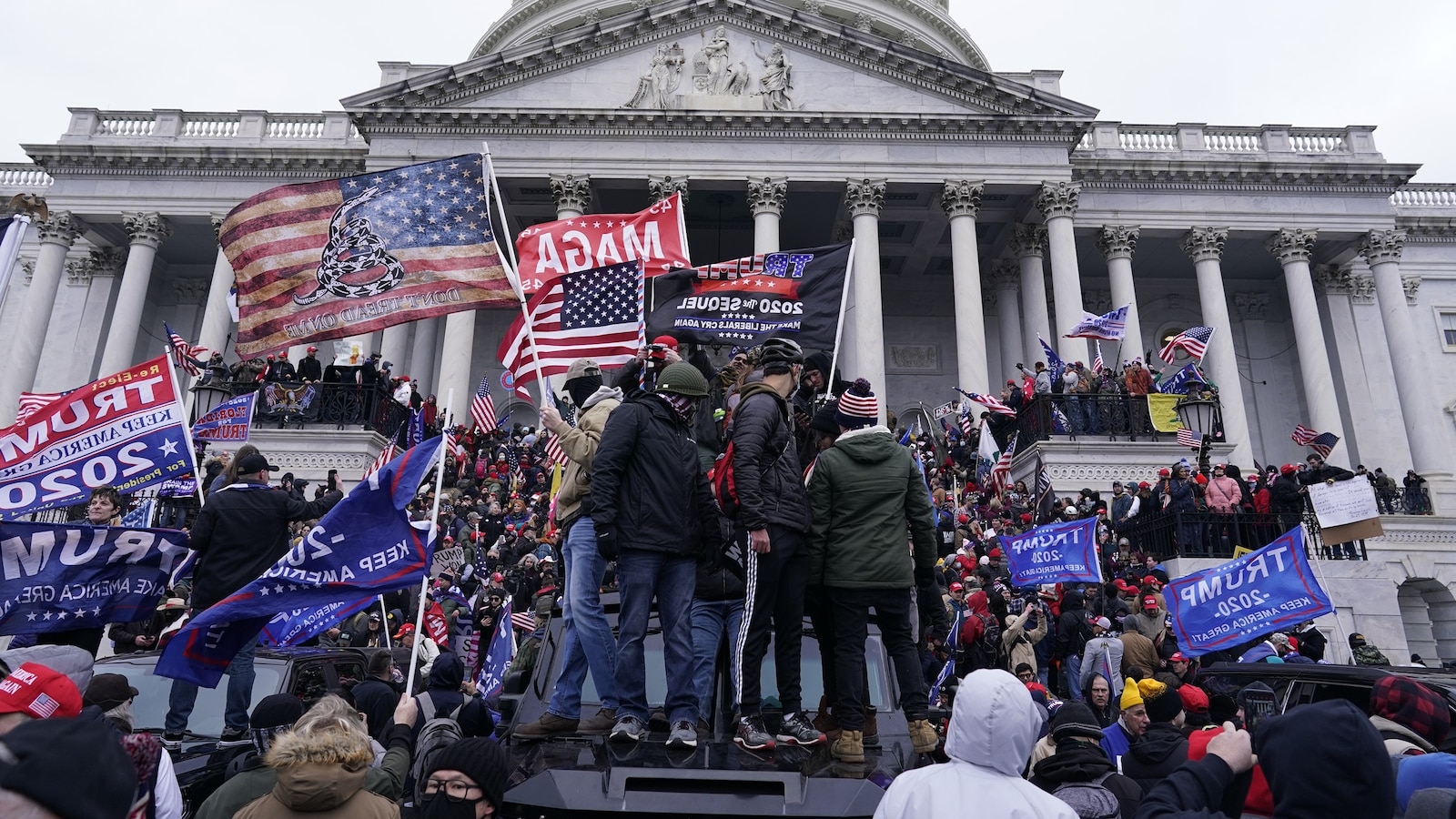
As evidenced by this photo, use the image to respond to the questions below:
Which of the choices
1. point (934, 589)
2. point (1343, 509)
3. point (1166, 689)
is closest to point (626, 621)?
point (934, 589)

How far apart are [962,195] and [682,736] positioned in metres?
27.5

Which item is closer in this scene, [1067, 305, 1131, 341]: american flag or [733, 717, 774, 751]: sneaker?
[733, 717, 774, 751]: sneaker

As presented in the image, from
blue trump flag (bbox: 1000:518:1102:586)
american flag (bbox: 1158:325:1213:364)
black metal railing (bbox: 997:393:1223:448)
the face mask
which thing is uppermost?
american flag (bbox: 1158:325:1213:364)

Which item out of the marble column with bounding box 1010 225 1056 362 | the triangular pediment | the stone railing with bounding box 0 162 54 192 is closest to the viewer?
the triangular pediment

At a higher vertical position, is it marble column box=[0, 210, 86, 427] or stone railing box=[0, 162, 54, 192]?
stone railing box=[0, 162, 54, 192]

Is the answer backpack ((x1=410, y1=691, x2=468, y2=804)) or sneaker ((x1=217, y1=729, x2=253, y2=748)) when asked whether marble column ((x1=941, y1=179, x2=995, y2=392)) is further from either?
backpack ((x1=410, y1=691, x2=468, y2=804))

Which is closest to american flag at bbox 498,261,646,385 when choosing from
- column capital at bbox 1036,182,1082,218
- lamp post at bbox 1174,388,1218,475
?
lamp post at bbox 1174,388,1218,475

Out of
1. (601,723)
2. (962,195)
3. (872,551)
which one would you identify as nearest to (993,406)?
(962,195)

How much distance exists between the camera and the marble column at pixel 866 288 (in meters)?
26.9

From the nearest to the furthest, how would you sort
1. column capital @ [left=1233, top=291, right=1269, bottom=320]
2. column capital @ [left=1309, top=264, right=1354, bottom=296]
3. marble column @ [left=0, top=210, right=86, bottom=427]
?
marble column @ [left=0, top=210, right=86, bottom=427] < column capital @ [left=1309, top=264, right=1354, bottom=296] < column capital @ [left=1233, top=291, right=1269, bottom=320]

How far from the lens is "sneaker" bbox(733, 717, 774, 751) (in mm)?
4719

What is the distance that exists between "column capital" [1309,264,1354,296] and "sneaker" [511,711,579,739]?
36972 millimetres

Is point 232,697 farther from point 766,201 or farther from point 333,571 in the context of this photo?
point 766,201

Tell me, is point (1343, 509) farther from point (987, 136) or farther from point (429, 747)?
point (987, 136)
